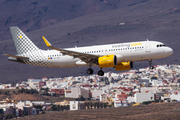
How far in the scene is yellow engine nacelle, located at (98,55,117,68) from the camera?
56.3 m

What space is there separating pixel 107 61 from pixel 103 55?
2.03 metres

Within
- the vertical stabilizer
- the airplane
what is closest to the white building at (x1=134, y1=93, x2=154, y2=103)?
the vertical stabilizer

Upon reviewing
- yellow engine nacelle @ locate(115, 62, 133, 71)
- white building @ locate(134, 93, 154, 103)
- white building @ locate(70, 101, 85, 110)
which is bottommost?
white building @ locate(70, 101, 85, 110)

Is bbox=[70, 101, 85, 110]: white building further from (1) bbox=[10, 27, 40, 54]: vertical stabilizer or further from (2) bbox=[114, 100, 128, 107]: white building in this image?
(1) bbox=[10, 27, 40, 54]: vertical stabilizer

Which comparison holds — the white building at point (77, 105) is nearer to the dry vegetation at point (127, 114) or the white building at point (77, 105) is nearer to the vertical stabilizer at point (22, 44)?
the dry vegetation at point (127, 114)

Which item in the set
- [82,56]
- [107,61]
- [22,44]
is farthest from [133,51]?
[22,44]

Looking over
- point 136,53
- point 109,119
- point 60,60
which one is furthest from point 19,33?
point 109,119

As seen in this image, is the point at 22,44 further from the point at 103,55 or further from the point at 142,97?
the point at 142,97

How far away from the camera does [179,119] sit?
12756 centimetres

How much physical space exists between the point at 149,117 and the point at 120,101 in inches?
2057

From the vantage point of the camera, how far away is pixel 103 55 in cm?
5806

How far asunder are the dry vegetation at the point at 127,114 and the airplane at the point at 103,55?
249ft

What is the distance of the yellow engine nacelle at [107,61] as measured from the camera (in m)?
56.3

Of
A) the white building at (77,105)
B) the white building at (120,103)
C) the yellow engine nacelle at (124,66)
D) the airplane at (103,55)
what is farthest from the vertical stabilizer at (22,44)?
the white building at (120,103)
